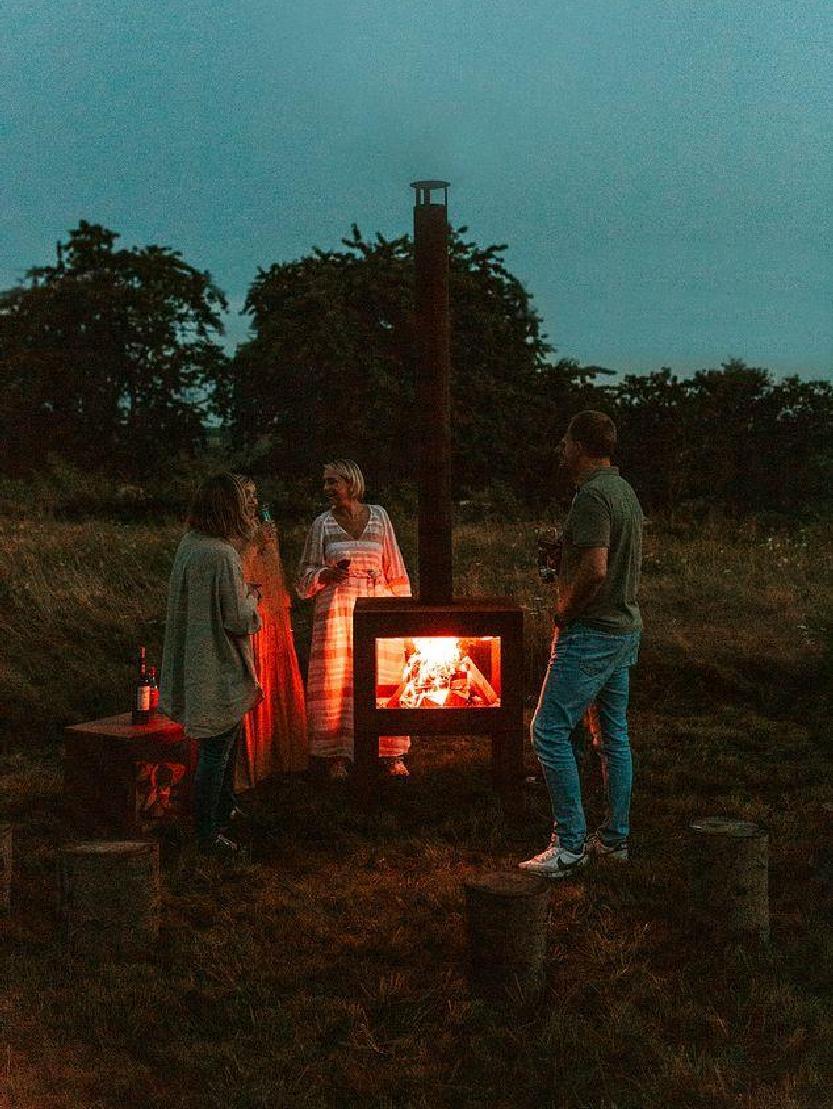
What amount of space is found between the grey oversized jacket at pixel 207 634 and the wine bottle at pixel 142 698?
726mm

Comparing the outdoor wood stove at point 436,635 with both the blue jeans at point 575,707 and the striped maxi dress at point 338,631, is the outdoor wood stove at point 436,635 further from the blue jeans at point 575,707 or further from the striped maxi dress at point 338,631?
the blue jeans at point 575,707

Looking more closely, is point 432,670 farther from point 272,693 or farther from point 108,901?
point 108,901

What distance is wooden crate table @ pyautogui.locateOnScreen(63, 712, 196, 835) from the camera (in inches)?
231

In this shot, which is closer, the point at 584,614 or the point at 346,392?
the point at 584,614

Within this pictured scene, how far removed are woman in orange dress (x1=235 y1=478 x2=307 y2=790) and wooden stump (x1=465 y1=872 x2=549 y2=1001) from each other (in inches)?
101

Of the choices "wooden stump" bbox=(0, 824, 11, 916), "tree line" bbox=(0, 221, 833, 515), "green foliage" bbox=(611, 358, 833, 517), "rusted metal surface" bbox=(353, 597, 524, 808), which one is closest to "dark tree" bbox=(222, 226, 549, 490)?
"tree line" bbox=(0, 221, 833, 515)

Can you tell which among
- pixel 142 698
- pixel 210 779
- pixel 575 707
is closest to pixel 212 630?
pixel 210 779

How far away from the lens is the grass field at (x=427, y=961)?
3.48 meters

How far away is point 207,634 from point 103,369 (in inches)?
926

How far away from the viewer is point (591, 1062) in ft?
11.6

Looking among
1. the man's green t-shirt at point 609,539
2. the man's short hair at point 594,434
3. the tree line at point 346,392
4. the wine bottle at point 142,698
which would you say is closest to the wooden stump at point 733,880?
the man's green t-shirt at point 609,539

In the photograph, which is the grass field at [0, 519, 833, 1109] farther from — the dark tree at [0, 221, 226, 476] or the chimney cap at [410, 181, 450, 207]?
the dark tree at [0, 221, 226, 476]

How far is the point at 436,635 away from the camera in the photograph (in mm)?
6066

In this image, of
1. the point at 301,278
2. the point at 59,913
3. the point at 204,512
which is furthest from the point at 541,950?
the point at 301,278
